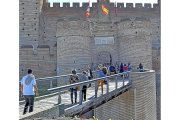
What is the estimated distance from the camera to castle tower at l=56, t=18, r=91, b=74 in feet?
70.2

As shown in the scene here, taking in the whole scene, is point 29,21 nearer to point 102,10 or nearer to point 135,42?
point 102,10

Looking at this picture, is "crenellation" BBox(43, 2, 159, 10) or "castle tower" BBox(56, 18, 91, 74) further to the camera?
"crenellation" BBox(43, 2, 159, 10)

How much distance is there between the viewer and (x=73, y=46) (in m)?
21.5

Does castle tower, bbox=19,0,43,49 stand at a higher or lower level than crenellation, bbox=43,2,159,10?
lower

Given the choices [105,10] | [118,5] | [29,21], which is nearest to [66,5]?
[29,21]

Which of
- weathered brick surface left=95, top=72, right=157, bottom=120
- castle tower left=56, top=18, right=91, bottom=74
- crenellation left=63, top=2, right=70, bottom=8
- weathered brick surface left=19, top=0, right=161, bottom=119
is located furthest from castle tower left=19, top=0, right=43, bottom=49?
weathered brick surface left=95, top=72, right=157, bottom=120

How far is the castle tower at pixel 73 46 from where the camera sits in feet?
70.2

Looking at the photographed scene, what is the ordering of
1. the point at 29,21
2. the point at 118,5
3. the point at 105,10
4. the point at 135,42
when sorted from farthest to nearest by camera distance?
the point at 118,5 < the point at 29,21 < the point at 105,10 < the point at 135,42

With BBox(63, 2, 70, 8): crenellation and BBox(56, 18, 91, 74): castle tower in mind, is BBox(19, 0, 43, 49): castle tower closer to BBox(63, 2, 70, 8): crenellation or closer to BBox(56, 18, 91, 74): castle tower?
BBox(63, 2, 70, 8): crenellation

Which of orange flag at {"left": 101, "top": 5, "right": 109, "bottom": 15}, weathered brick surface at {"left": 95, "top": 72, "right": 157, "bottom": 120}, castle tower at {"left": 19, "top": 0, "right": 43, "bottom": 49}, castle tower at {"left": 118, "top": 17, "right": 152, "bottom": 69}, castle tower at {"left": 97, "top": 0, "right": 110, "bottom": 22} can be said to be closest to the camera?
weathered brick surface at {"left": 95, "top": 72, "right": 157, "bottom": 120}

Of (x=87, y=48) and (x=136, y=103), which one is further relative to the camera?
(x=87, y=48)

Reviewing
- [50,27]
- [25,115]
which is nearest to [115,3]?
[50,27]

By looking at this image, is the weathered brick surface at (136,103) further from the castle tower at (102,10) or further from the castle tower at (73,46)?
the castle tower at (102,10)

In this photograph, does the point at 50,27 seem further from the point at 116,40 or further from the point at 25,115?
the point at 25,115
